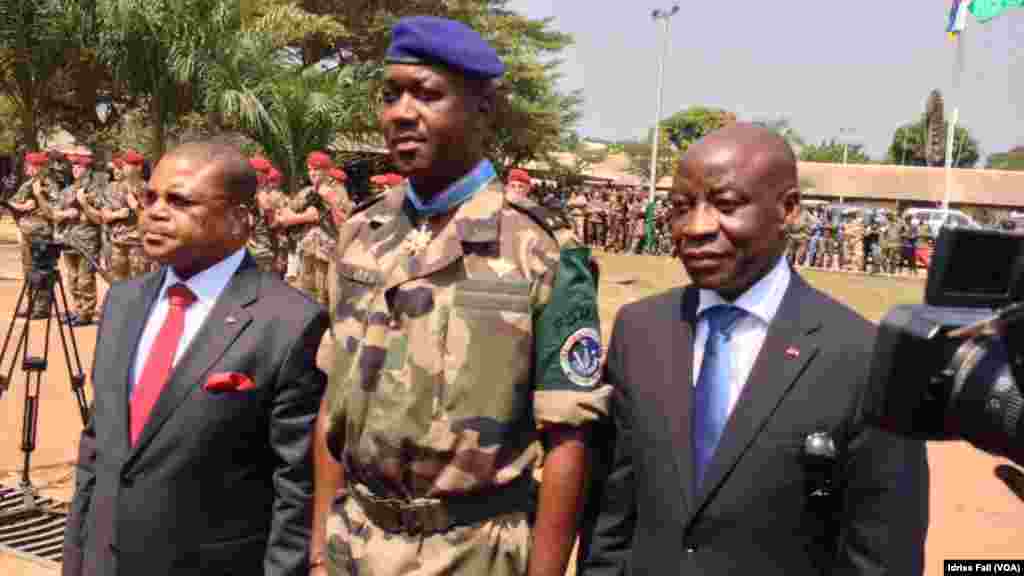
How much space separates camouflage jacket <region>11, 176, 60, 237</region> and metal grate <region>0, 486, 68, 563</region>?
6.82 meters

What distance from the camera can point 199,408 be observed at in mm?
2463

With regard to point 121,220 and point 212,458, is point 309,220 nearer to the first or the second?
point 121,220

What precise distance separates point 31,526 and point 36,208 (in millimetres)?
7515

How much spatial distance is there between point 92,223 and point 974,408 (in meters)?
11.5

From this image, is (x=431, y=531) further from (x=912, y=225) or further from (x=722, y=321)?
(x=912, y=225)

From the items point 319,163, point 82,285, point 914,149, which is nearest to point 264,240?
point 319,163

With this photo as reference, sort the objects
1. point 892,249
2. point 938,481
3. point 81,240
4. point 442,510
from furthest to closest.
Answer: point 892,249 → point 81,240 → point 938,481 → point 442,510

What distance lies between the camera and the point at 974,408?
1195 mm

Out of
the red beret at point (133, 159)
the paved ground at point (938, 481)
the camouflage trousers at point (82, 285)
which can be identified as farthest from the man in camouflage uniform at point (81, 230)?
the paved ground at point (938, 481)

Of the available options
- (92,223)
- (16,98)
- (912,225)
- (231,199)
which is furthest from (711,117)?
(231,199)

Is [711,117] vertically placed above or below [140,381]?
above

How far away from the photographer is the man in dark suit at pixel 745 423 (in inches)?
77.0

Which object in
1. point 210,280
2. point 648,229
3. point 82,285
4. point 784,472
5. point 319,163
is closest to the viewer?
point 784,472

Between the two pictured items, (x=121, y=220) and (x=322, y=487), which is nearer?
(x=322, y=487)
